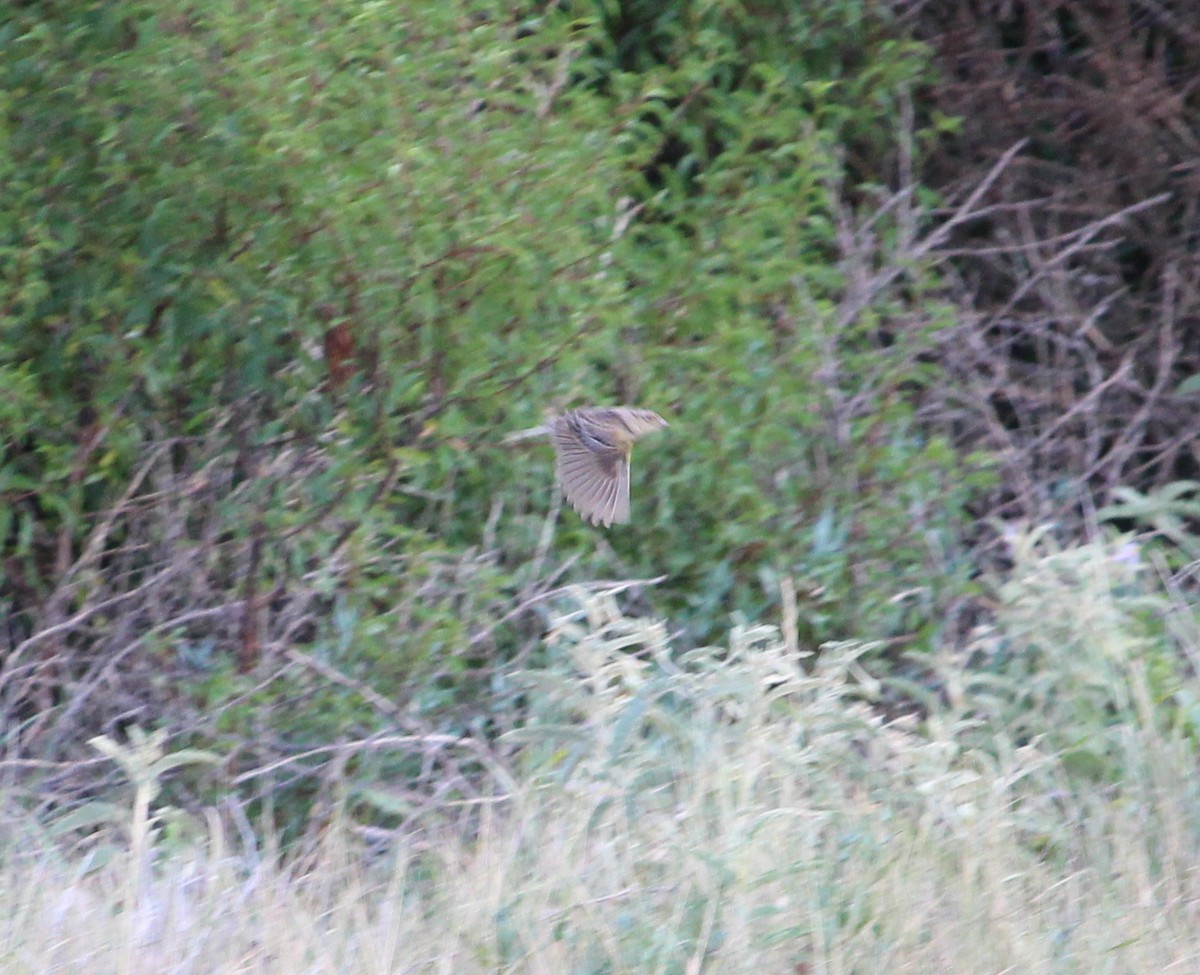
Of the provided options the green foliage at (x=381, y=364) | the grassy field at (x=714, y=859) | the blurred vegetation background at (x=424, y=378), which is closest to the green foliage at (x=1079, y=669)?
the grassy field at (x=714, y=859)

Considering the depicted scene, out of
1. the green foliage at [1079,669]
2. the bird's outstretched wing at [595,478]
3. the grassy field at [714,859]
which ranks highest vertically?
the bird's outstretched wing at [595,478]

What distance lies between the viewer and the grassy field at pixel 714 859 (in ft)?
10.4

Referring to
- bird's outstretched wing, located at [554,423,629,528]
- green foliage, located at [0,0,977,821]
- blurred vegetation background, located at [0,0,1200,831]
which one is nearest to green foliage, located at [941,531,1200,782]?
blurred vegetation background, located at [0,0,1200,831]

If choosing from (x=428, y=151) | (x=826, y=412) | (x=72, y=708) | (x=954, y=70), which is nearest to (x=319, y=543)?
(x=72, y=708)

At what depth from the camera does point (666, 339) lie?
505cm

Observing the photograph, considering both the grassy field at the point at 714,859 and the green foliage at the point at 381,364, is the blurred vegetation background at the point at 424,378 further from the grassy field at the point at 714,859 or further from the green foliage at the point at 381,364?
the grassy field at the point at 714,859

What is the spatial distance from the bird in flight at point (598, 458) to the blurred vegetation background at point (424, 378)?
330 millimetres

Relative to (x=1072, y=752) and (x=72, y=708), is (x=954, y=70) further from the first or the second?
(x=72, y=708)

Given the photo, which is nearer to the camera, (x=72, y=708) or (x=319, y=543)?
(x=72, y=708)

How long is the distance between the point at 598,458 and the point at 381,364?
761mm

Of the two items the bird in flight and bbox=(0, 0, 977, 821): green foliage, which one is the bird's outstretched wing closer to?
the bird in flight

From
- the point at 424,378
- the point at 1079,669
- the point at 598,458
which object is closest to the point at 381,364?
the point at 424,378

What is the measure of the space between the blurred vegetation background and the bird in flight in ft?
1.08

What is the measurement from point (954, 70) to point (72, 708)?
12.7ft
